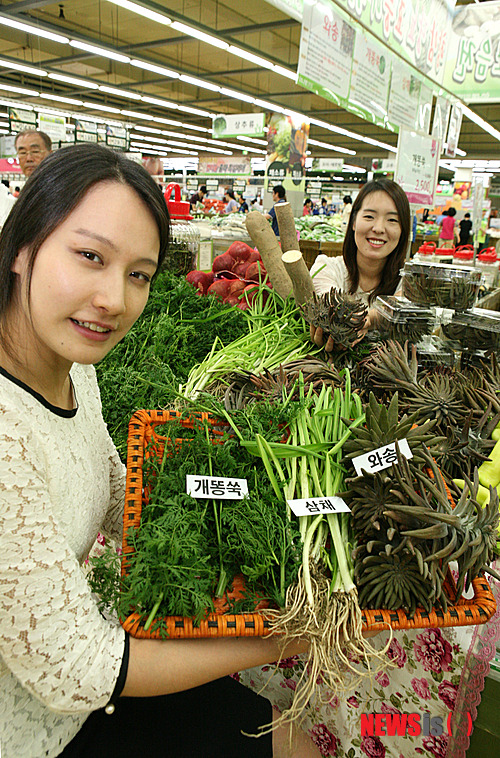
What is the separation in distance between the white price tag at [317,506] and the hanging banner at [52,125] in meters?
11.3

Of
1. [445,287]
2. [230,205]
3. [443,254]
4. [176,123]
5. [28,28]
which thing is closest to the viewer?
[445,287]

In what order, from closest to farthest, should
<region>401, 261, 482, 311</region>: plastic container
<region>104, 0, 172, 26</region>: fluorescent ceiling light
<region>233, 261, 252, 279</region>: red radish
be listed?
<region>401, 261, 482, 311</region>: plastic container
<region>233, 261, 252, 279</region>: red radish
<region>104, 0, 172, 26</region>: fluorescent ceiling light

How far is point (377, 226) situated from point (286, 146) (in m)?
9.63

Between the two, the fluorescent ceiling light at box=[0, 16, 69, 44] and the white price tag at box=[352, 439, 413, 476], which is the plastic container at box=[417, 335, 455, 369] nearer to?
the white price tag at box=[352, 439, 413, 476]

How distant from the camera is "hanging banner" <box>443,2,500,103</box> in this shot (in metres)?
4.42

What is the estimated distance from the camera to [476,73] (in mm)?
4715

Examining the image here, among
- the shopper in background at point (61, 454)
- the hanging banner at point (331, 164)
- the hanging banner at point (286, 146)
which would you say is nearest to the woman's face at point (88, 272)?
the shopper in background at point (61, 454)

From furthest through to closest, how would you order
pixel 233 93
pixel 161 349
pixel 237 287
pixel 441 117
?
pixel 233 93 → pixel 441 117 → pixel 237 287 → pixel 161 349

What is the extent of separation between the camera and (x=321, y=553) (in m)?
1.02

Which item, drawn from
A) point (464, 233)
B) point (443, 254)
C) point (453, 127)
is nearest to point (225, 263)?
point (443, 254)

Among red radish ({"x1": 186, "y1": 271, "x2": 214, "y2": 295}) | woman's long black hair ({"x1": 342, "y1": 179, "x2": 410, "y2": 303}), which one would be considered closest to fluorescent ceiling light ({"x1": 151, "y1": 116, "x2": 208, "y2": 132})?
woman's long black hair ({"x1": 342, "y1": 179, "x2": 410, "y2": 303})

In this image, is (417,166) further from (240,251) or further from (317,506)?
(317,506)

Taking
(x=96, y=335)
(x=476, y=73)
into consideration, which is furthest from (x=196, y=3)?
(x=96, y=335)

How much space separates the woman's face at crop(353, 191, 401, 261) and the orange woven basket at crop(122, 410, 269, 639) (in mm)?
1772
